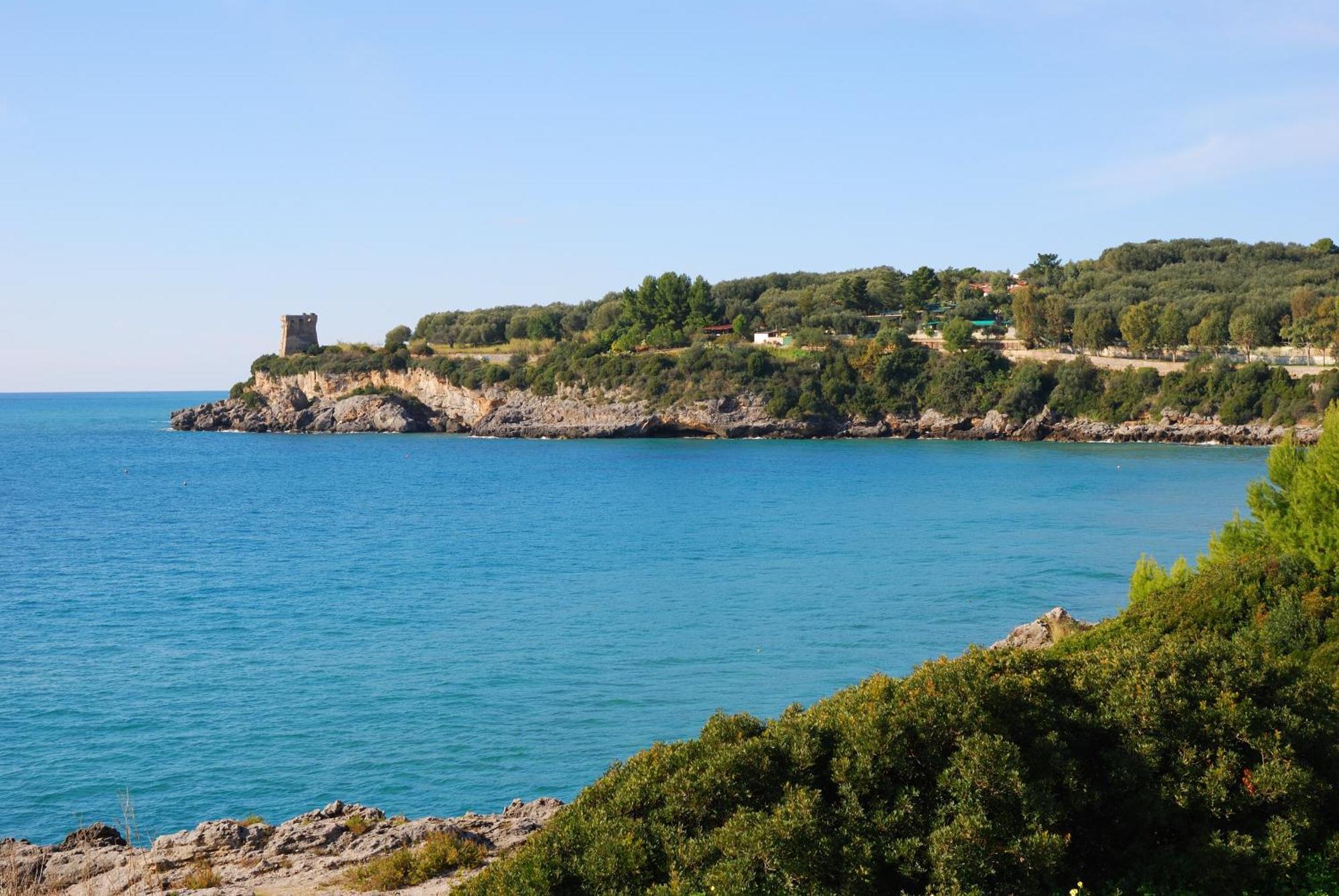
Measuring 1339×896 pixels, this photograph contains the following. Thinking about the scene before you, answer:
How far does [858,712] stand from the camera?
27.7 ft

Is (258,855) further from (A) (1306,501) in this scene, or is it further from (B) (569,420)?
(B) (569,420)

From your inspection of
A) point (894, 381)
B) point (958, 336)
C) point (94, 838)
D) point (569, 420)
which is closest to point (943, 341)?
point (958, 336)

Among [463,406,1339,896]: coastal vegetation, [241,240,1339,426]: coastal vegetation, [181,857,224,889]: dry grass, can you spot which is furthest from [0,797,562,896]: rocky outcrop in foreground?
[241,240,1339,426]: coastal vegetation

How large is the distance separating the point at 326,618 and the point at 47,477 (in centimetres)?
5160

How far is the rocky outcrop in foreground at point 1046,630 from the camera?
63.1 ft

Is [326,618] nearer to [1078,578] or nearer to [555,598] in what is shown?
[555,598]

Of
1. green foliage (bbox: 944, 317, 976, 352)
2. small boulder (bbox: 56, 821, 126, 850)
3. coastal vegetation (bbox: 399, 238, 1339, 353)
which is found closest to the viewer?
small boulder (bbox: 56, 821, 126, 850)

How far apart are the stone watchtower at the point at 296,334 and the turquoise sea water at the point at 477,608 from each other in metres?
58.8

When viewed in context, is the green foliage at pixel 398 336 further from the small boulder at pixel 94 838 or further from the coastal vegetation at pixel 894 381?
the small boulder at pixel 94 838

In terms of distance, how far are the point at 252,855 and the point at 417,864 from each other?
2.10 metres

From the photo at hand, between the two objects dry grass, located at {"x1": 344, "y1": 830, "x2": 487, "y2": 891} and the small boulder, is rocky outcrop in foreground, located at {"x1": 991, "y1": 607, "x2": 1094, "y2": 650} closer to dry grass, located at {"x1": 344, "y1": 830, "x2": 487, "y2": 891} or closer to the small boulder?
dry grass, located at {"x1": 344, "y1": 830, "x2": 487, "y2": 891}

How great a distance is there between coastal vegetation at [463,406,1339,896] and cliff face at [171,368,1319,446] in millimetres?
63365

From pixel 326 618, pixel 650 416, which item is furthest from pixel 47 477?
pixel 326 618

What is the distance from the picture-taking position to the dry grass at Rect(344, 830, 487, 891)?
32.0 ft
